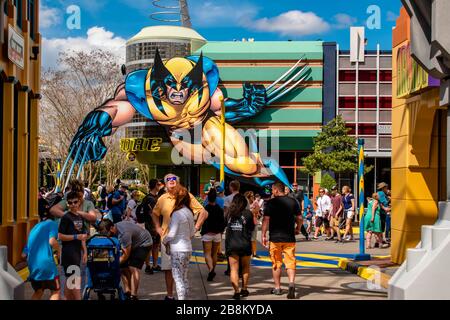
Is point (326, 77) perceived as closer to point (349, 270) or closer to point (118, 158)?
point (118, 158)

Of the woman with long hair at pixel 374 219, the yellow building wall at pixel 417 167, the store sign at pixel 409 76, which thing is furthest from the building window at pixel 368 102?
the yellow building wall at pixel 417 167

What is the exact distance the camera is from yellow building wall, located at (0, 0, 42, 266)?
13805 mm

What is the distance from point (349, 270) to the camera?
14.5m

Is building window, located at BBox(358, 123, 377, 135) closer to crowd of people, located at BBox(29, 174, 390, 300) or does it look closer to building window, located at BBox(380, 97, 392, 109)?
building window, located at BBox(380, 97, 392, 109)

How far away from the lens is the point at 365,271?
533 inches

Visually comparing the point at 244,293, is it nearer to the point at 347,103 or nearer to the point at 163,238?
the point at 163,238

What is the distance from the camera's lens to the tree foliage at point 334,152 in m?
36.8

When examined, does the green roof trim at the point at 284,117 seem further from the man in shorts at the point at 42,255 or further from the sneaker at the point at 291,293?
the man in shorts at the point at 42,255

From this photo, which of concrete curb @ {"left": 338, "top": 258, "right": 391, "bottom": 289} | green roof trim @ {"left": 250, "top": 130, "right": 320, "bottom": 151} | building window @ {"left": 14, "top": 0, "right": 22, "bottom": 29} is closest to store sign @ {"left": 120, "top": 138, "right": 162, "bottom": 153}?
green roof trim @ {"left": 250, "top": 130, "right": 320, "bottom": 151}

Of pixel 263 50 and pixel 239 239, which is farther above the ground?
pixel 263 50

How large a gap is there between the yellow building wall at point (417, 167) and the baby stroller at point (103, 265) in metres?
7.20

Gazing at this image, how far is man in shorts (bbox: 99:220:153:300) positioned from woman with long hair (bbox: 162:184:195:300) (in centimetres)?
106

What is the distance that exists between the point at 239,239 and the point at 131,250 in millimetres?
1781

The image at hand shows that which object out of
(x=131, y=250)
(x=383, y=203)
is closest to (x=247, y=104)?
Answer: (x=383, y=203)
